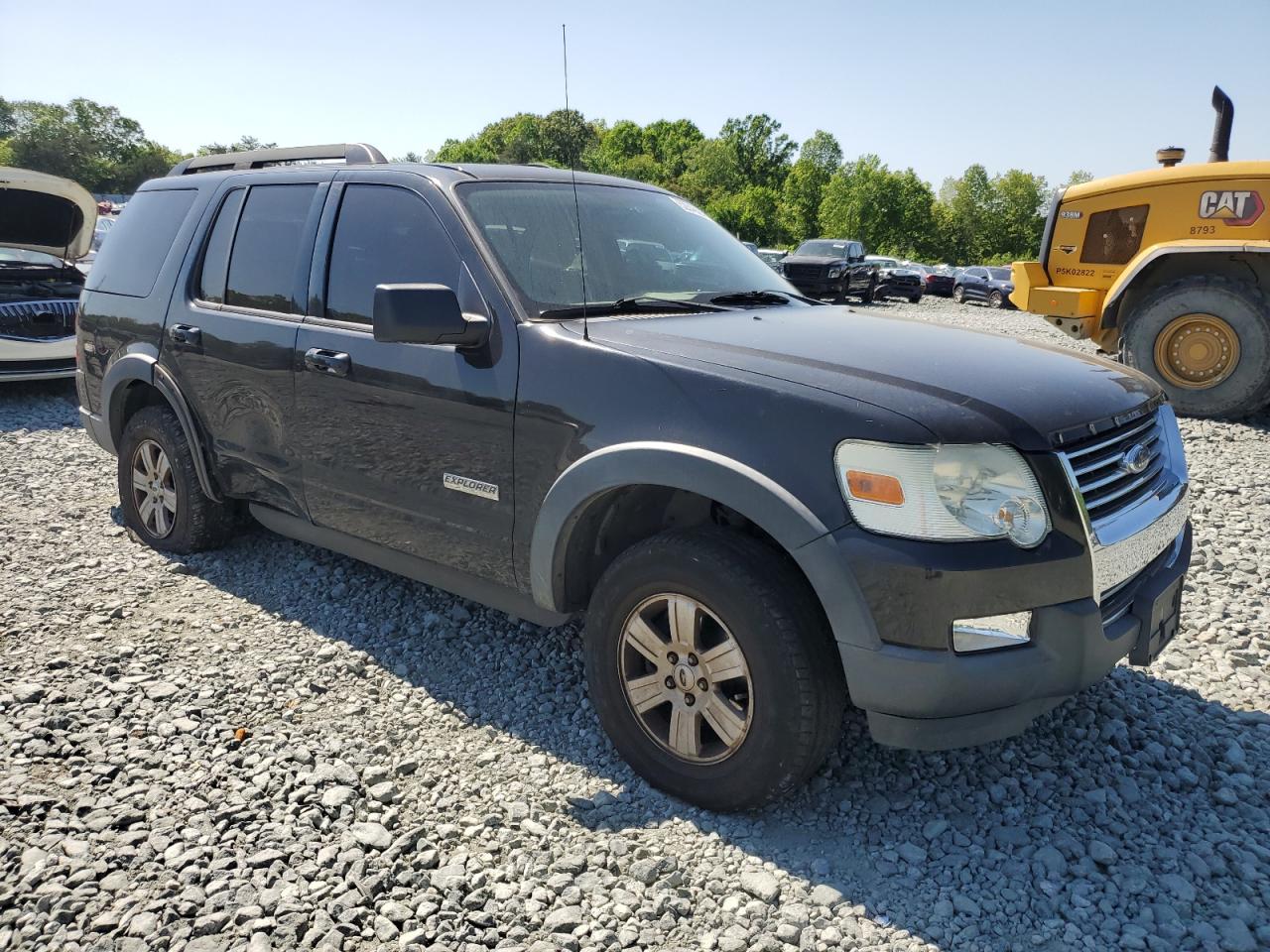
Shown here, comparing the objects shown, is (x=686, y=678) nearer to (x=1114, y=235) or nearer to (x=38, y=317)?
(x=1114, y=235)

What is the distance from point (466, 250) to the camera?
126 inches

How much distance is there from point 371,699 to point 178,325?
216 cm

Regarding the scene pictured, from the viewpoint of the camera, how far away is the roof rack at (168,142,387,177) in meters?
3.95

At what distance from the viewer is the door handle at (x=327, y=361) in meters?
3.49

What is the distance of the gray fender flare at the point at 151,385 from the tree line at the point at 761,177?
177ft

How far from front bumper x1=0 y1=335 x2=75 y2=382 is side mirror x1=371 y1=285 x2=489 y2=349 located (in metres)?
7.69

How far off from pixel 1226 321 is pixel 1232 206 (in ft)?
3.98

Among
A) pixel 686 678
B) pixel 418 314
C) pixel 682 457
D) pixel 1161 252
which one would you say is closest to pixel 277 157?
pixel 418 314

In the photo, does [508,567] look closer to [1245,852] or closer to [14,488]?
[1245,852]

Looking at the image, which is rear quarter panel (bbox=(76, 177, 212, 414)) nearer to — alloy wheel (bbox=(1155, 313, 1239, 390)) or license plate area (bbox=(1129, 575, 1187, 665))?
license plate area (bbox=(1129, 575, 1187, 665))

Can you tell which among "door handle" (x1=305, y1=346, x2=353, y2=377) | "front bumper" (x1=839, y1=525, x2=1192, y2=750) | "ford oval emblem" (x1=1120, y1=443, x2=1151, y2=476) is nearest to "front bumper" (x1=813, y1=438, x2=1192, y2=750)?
"front bumper" (x1=839, y1=525, x2=1192, y2=750)

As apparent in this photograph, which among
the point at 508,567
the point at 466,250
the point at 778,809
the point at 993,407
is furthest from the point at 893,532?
the point at 466,250

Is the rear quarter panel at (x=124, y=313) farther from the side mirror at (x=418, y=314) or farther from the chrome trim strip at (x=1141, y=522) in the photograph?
the chrome trim strip at (x=1141, y=522)

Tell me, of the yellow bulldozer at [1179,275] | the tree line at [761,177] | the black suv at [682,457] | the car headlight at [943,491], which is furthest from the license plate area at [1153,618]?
the tree line at [761,177]
